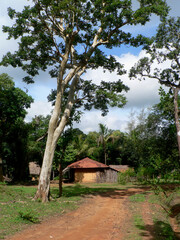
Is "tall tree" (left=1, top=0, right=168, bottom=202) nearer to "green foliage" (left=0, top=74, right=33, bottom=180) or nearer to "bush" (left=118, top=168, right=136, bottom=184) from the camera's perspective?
"green foliage" (left=0, top=74, right=33, bottom=180)

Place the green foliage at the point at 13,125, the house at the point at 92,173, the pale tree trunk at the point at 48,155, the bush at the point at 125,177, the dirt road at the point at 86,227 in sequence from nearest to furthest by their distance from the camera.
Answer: the dirt road at the point at 86,227 → the pale tree trunk at the point at 48,155 → the green foliage at the point at 13,125 → the bush at the point at 125,177 → the house at the point at 92,173

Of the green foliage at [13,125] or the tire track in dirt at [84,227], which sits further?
the green foliage at [13,125]

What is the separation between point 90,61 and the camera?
53.0ft

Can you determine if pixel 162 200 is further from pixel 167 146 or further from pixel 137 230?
pixel 167 146

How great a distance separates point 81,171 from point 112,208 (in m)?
24.8

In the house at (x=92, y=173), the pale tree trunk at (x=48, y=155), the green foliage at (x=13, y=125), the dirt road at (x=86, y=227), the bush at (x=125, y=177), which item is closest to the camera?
the dirt road at (x=86, y=227)

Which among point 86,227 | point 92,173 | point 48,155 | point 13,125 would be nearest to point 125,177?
point 92,173

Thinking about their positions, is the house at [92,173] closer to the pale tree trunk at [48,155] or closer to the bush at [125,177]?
the bush at [125,177]

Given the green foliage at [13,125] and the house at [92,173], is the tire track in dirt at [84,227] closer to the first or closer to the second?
the green foliage at [13,125]

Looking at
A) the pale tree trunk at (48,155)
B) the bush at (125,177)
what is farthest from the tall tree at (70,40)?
the bush at (125,177)

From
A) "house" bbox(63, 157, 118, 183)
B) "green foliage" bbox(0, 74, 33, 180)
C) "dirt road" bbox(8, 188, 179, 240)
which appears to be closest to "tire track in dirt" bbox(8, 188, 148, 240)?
"dirt road" bbox(8, 188, 179, 240)

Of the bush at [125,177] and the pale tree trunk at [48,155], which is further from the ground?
the pale tree trunk at [48,155]

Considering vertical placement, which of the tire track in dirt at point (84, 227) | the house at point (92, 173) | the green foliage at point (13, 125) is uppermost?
the green foliage at point (13, 125)

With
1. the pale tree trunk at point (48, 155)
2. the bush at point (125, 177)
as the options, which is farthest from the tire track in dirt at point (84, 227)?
the bush at point (125, 177)
